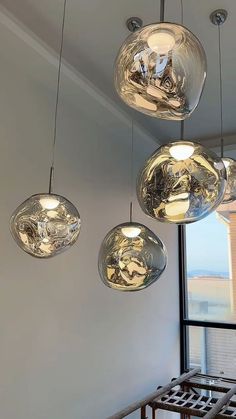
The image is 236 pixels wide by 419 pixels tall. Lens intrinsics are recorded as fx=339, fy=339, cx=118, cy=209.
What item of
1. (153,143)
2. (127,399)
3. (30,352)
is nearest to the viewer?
(30,352)

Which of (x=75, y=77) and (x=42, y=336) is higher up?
(x=75, y=77)

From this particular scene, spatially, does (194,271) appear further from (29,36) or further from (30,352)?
(29,36)

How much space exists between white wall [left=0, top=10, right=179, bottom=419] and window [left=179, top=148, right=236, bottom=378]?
74 cm

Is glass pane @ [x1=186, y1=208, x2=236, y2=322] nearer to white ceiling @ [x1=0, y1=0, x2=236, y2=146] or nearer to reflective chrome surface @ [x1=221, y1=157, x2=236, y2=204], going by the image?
white ceiling @ [x1=0, y1=0, x2=236, y2=146]

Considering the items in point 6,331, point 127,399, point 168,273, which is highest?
point 168,273

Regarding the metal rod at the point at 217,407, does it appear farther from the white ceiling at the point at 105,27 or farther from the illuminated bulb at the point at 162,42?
the white ceiling at the point at 105,27

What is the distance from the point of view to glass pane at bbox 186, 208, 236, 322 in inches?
167

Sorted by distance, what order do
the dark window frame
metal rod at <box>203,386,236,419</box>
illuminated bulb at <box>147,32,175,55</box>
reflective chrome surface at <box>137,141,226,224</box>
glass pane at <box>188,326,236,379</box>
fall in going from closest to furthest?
1. illuminated bulb at <box>147,32,175,55</box>
2. reflective chrome surface at <box>137,141,226,224</box>
3. metal rod at <box>203,386,236,419</box>
4. glass pane at <box>188,326,236,379</box>
5. the dark window frame

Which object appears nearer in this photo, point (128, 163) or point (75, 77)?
point (75, 77)

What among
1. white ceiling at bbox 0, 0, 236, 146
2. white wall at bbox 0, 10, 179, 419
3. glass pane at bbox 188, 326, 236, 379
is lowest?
glass pane at bbox 188, 326, 236, 379

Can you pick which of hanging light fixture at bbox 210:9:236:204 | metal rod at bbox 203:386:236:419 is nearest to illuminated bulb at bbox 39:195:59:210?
hanging light fixture at bbox 210:9:236:204

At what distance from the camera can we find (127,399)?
3189 millimetres

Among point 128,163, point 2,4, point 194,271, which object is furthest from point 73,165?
point 194,271

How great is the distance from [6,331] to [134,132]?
8.24 ft
